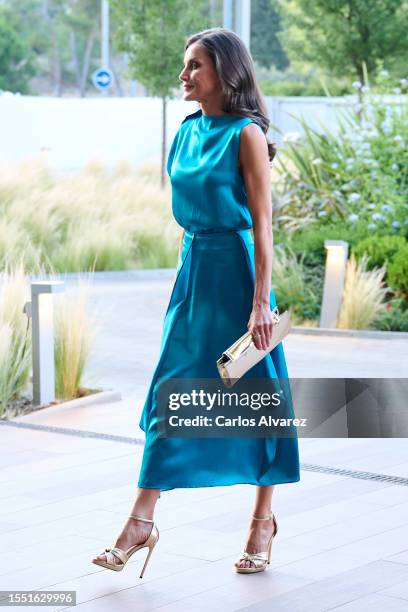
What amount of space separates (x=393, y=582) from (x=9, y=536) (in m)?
1.46

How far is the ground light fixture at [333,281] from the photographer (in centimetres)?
1073

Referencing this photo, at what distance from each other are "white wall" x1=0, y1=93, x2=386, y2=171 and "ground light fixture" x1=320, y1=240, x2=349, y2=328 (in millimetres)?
18253

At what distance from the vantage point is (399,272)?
11.2m

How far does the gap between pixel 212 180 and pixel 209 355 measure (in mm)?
579

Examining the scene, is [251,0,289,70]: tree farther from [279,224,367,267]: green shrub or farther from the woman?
the woman

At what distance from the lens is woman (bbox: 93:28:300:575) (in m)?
4.19

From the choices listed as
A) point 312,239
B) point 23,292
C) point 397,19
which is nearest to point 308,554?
point 23,292

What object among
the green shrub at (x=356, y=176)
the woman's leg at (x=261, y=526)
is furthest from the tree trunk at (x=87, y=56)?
the woman's leg at (x=261, y=526)

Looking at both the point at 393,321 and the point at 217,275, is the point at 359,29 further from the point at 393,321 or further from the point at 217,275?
the point at 217,275

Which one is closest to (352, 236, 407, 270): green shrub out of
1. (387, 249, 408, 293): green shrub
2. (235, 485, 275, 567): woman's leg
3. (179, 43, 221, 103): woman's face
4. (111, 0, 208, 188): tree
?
(387, 249, 408, 293): green shrub

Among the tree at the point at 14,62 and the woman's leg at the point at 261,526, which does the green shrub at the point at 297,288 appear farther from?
Result: the tree at the point at 14,62

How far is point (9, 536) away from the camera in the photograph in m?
4.81

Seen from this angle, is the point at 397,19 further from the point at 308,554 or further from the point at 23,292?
the point at 308,554

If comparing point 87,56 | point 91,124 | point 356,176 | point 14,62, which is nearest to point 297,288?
point 356,176
